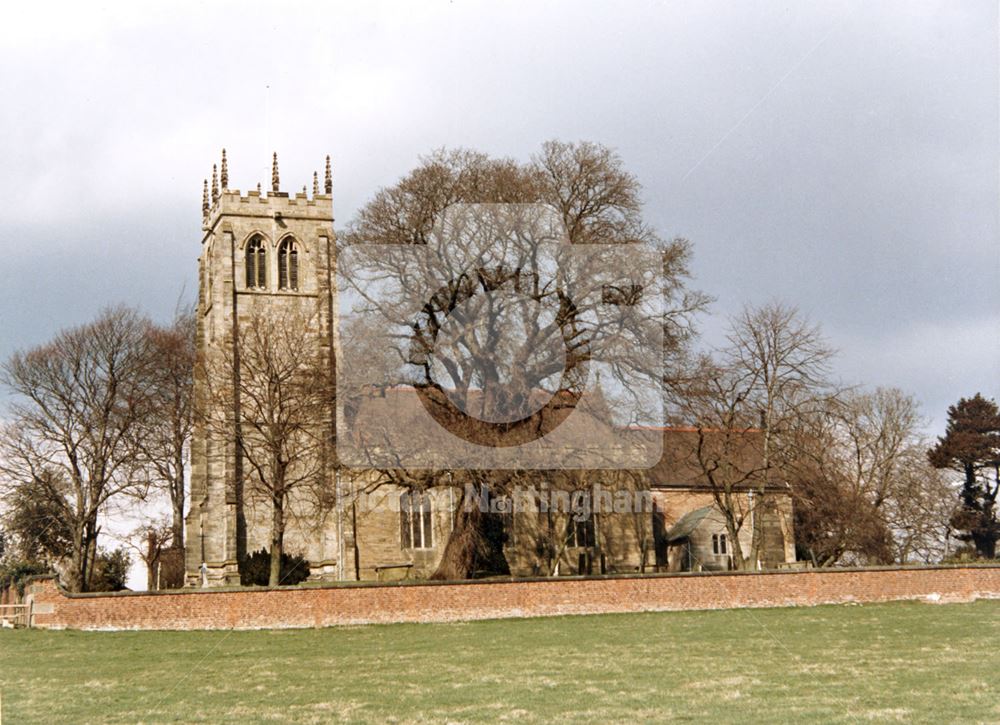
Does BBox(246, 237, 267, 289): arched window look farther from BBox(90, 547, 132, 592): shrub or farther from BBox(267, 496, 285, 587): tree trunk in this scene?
BBox(267, 496, 285, 587): tree trunk

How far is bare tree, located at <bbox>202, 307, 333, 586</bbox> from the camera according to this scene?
116ft

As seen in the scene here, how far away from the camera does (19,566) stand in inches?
1855

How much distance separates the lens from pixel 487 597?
28688 millimetres

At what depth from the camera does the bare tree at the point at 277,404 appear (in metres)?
35.3

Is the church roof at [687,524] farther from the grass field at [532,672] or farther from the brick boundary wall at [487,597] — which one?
the grass field at [532,672]

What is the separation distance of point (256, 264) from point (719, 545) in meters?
22.7

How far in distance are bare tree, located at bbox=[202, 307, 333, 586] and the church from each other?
0.16 m

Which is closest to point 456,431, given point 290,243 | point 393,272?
point 393,272

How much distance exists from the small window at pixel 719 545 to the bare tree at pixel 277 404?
18546 mm

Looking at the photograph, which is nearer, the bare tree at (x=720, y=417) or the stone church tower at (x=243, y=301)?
the bare tree at (x=720, y=417)

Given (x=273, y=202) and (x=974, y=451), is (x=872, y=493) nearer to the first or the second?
(x=974, y=451)

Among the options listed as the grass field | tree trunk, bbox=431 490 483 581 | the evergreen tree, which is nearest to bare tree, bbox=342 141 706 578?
tree trunk, bbox=431 490 483 581

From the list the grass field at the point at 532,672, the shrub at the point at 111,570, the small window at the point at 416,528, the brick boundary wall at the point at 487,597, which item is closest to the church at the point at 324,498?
the small window at the point at 416,528

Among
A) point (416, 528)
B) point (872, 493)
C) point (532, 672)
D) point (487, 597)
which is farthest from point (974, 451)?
point (532, 672)
